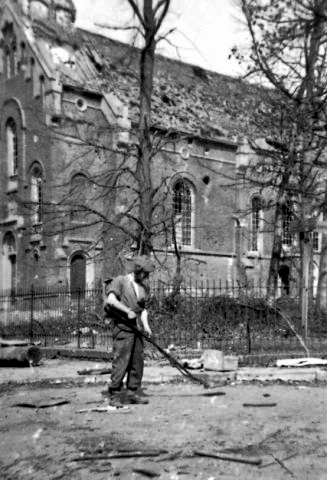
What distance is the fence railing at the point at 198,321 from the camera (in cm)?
1482

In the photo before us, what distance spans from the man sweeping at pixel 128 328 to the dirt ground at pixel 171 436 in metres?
0.30

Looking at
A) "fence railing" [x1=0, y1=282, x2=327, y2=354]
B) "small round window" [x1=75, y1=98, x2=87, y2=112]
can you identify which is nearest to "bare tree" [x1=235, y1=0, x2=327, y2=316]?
"fence railing" [x1=0, y1=282, x2=327, y2=354]

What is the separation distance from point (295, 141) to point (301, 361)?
37.1 feet

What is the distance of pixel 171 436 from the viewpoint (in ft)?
20.7

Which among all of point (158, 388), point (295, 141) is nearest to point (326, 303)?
point (295, 141)

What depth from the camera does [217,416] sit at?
7.38 m

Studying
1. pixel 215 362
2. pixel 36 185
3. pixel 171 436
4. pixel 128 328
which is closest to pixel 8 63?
pixel 36 185

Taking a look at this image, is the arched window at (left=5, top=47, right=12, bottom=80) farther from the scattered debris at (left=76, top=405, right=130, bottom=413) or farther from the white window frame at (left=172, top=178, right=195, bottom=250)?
the scattered debris at (left=76, top=405, right=130, bottom=413)

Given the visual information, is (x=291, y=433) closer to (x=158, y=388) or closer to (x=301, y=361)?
(x=158, y=388)

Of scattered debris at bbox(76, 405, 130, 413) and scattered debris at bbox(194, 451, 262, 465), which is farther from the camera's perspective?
scattered debris at bbox(76, 405, 130, 413)

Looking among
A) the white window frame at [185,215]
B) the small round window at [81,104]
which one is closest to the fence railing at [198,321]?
the small round window at [81,104]

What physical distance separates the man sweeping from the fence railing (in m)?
5.60

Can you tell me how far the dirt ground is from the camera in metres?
5.12

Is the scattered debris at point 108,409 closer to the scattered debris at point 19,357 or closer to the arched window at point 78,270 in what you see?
the scattered debris at point 19,357
